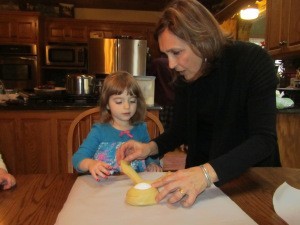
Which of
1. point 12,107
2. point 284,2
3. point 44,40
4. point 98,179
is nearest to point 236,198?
point 98,179

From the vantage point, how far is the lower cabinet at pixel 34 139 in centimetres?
214

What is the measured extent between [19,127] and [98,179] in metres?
1.49

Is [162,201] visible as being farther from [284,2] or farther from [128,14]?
[128,14]

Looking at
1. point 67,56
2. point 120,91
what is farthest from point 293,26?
point 67,56

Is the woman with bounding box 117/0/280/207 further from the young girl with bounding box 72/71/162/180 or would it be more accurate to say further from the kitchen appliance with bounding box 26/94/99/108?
the kitchen appliance with bounding box 26/94/99/108

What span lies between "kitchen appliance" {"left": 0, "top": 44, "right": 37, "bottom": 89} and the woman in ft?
13.6

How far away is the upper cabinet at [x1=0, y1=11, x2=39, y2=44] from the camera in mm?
4793

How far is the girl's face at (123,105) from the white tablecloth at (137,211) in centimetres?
50

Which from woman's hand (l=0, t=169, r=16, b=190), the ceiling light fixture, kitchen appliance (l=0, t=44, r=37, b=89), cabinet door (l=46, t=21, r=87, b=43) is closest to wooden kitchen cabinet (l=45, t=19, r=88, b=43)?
cabinet door (l=46, t=21, r=87, b=43)

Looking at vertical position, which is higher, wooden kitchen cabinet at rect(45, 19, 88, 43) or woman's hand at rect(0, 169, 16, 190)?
wooden kitchen cabinet at rect(45, 19, 88, 43)

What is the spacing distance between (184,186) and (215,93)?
478 mm

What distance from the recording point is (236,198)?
0.78 m

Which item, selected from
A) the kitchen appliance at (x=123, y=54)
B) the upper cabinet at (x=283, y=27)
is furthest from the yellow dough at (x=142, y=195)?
the kitchen appliance at (x=123, y=54)

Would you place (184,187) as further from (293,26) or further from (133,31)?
(133,31)
